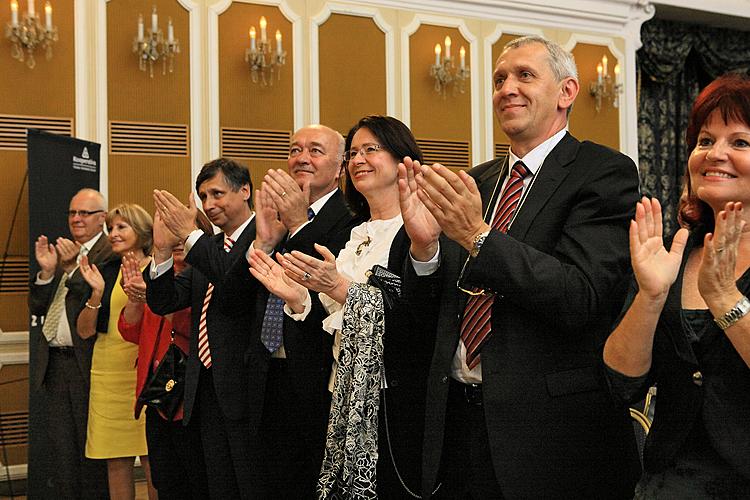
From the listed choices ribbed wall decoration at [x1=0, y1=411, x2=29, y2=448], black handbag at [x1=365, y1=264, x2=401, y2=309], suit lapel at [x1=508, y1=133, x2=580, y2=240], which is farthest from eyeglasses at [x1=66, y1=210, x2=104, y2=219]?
suit lapel at [x1=508, y1=133, x2=580, y2=240]

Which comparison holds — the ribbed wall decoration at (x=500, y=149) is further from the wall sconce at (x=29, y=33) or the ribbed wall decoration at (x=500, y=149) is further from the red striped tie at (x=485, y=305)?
the red striped tie at (x=485, y=305)

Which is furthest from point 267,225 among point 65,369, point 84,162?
point 84,162

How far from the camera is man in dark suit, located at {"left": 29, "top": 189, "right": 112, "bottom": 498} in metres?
4.46

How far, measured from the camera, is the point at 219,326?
3.33 meters

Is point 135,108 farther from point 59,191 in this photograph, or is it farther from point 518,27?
point 518,27

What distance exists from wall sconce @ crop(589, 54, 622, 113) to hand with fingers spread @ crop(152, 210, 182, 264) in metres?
5.14

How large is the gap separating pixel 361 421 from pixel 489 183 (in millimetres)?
794

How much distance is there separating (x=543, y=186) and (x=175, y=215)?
5.83ft

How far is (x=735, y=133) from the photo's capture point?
Result: 5.73 ft

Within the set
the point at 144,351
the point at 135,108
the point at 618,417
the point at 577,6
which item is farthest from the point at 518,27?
the point at 618,417

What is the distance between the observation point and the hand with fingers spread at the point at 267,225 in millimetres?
3117

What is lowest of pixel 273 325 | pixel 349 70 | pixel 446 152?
pixel 273 325

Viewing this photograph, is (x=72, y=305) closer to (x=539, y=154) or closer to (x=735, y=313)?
(x=539, y=154)

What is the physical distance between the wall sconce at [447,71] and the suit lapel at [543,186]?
491cm
